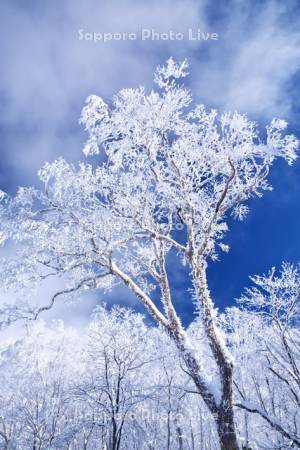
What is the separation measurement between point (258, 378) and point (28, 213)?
2780 centimetres

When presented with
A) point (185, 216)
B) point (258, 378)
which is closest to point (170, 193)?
point (185, 216)

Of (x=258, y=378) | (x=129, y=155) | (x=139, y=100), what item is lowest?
(x=258, y=378)

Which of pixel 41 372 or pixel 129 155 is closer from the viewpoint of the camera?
pixel 129 155

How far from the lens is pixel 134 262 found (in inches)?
410

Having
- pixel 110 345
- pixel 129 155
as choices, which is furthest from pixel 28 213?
pixel 110 345

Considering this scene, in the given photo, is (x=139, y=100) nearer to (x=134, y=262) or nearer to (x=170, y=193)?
(x=170, y=193)

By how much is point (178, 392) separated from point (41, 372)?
30.8m

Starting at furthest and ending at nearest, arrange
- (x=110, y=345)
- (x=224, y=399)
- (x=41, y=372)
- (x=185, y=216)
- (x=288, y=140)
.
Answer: (x=41, y=372)
(x=110, y=345)
(x=185, y=216)
(x=288, y=140)
(x=224, y=399)

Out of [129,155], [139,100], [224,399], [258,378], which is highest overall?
[139,100]

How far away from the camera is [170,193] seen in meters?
8.31

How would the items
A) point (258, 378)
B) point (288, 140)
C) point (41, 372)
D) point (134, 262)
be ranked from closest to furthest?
point (288, 140) < point (134, 262) < point (258, 378) < point (41, 372)

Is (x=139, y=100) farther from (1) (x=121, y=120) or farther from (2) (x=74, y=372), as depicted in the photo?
(2) (x=74, y=372)

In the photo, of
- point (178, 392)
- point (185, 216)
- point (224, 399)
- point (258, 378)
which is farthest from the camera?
point (258, 378)

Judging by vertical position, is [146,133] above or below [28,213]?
above
